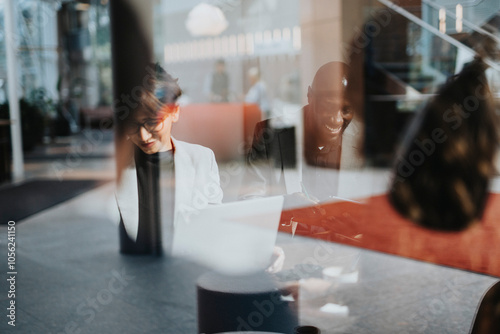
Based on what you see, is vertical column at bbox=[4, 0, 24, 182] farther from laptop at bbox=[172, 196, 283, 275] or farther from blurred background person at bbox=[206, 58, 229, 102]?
laptop at bbox=[172, 196, 283, 275]

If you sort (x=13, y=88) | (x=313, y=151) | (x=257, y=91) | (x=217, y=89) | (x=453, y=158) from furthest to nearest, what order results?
(x=217, y=89) < (x=13, y=88) < (x=257, y=91) < (x=453, y=158) < (x=313, y=151)

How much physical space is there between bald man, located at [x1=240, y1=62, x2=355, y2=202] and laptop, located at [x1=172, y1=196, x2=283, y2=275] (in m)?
0.06

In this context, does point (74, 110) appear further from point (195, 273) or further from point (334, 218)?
point (334, 218)

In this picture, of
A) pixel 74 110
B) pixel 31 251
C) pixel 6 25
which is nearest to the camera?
pixel 31 251

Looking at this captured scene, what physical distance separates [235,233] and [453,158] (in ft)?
9.30

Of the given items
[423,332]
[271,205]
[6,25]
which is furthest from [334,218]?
[6,25]

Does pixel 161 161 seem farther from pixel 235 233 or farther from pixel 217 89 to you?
pixel 217 89

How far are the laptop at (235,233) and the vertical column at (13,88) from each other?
24.8ft

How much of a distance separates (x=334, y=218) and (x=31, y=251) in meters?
3.38

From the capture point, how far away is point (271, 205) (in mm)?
1718

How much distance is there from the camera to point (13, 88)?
8805mm

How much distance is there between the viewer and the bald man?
160cm

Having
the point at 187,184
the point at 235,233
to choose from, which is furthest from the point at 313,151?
the point at 235,233

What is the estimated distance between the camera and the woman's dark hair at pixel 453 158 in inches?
108
